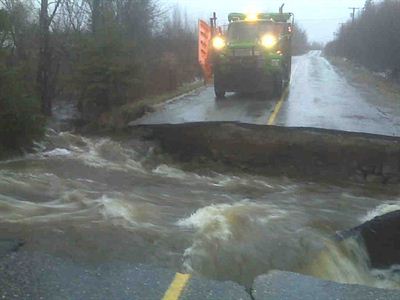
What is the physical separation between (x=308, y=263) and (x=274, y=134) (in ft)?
21.4

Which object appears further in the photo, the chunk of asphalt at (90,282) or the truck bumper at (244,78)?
the truck bumper at (244,78)

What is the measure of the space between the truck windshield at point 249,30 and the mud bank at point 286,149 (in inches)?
268

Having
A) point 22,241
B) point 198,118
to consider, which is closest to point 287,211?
point 22,241

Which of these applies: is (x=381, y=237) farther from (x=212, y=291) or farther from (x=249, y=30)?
(x=249, y=30)

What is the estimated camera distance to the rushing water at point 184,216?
5728 millimetres

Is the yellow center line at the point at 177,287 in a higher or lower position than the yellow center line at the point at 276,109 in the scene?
lower

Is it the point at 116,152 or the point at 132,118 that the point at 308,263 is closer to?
the point at 116,152

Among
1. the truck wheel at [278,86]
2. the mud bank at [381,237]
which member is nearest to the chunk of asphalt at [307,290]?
the mud bank at [381,237]

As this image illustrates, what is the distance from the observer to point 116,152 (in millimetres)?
11820

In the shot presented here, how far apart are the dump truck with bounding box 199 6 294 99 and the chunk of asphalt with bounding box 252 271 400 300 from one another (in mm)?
13353

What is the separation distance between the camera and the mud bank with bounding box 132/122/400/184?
36.5 ft

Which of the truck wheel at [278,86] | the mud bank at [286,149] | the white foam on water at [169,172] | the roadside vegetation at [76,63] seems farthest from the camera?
the truck wheel at [278,86]

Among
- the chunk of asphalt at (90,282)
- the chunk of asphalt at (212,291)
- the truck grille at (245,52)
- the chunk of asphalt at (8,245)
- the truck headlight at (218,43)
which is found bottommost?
the chunk of asphalt at (212,291)

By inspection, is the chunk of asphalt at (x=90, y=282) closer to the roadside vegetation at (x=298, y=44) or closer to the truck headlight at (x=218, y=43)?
the truck headlight at (x=218, y=43)
